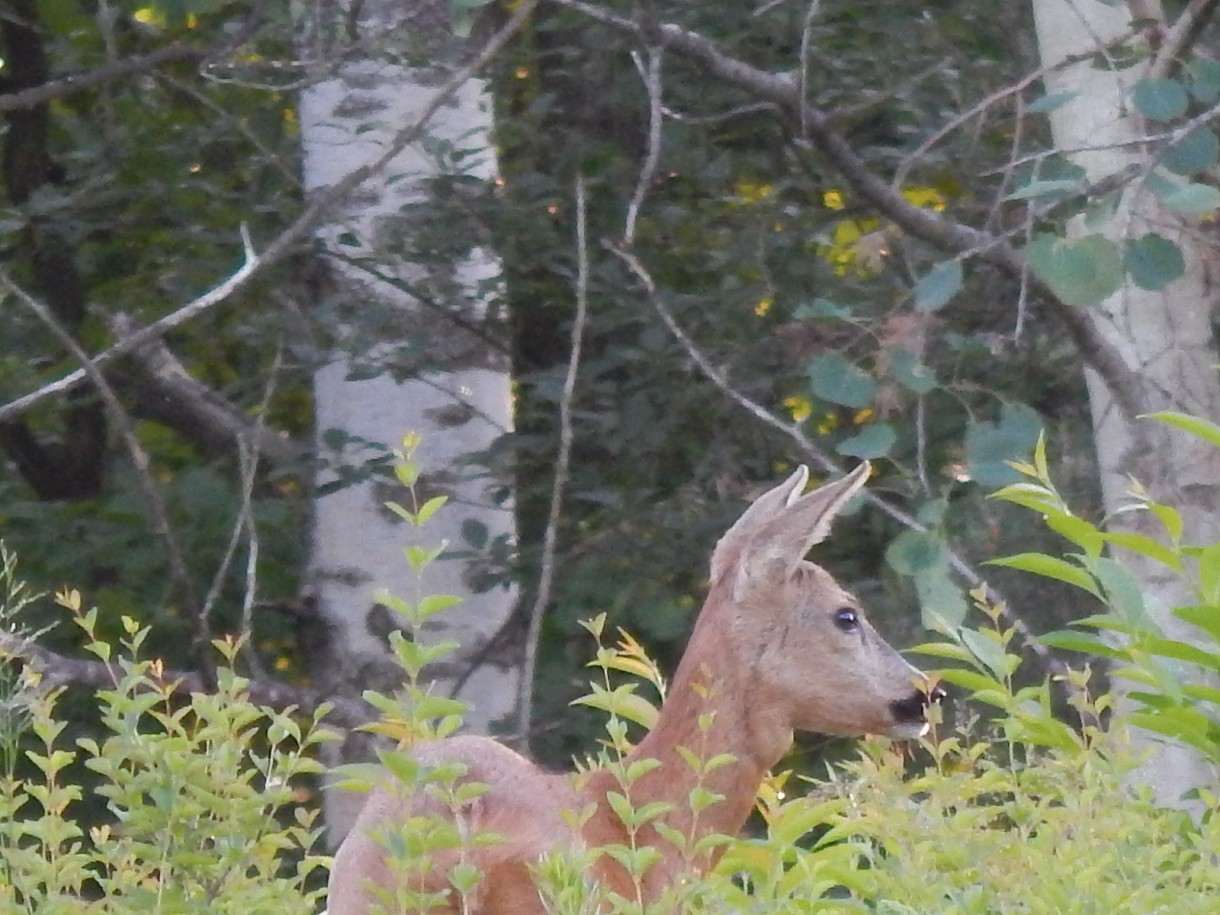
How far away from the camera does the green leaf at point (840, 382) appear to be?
391cm

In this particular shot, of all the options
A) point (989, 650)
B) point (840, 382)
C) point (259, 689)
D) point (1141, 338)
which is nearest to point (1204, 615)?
point (989, 650)

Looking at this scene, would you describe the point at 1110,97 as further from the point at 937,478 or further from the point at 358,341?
the point at 358,341

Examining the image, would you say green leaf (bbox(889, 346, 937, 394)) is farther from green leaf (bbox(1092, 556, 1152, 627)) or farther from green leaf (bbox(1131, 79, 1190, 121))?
green leaf (bbox(1092, 556, 1152, 627))

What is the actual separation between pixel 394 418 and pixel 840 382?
6.38 ft

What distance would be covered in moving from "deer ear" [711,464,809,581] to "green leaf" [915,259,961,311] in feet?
1.39

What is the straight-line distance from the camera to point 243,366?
6898 millimetres

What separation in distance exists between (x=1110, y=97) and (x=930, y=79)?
164 cm

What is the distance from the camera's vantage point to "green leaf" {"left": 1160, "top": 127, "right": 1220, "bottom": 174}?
3.84 m

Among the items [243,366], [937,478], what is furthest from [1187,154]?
[243,366]

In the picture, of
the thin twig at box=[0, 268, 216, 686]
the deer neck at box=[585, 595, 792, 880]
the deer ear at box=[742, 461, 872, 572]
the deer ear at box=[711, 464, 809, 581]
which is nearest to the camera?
the deer neck at box=[585, 595, 792, 880]

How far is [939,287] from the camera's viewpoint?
12.9 feet

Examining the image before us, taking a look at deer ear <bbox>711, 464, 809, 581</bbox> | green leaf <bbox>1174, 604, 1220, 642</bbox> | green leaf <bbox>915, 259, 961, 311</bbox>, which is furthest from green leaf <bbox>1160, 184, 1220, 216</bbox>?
green leaf <bbox>1174, 604, 1220, 642</bbox>

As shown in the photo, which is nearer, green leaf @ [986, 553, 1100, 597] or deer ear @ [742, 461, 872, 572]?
green leaf @ [986, 553, 1100, 597]

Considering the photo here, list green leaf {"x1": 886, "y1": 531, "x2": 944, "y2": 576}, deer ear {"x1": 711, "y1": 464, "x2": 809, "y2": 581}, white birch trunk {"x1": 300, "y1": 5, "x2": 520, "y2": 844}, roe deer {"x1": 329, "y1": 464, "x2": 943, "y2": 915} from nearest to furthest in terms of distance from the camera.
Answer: roe deer {"x1": 329, "y1": 464, "x2": 943, "y2": 915} < deer ear {"x1": 711, "y1": 464, "x2": 809, "y2": 581} < green leaf {"x1": 886, "y1": 531, "x2": 944, "y2": 576} < white birch trunk {"x1": 300, "y1": 5, "x2": 520, "y2": 844}
